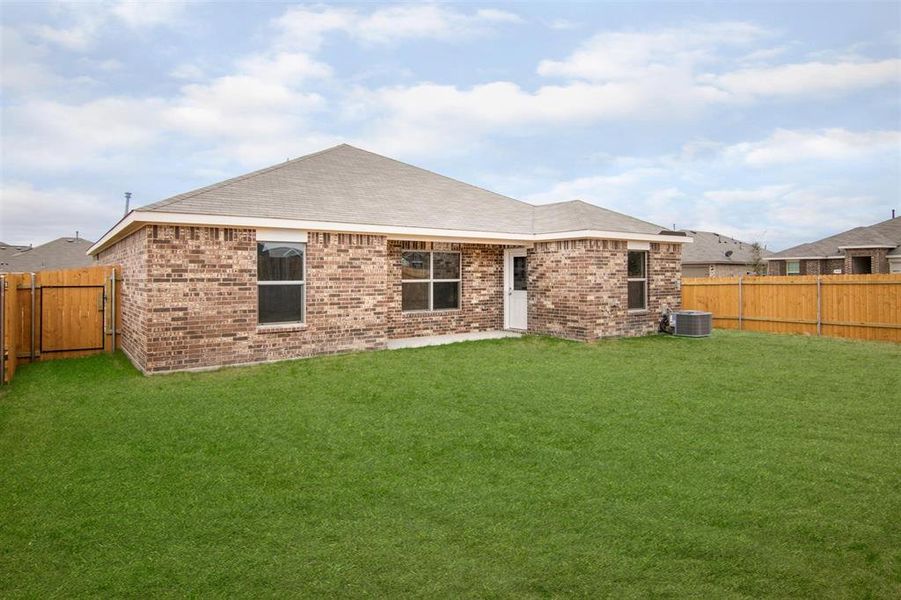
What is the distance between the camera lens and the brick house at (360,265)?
31.7 feet

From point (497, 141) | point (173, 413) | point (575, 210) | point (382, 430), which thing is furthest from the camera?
point (497, 141)

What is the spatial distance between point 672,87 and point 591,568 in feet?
51.9

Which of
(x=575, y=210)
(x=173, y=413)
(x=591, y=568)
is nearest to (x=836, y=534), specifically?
(x=591, y=568)

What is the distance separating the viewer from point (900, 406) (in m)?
6.98

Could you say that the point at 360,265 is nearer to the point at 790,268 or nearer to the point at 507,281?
the point at 507,281

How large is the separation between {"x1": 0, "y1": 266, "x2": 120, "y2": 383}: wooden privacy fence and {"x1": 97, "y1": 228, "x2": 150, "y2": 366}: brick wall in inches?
10.3

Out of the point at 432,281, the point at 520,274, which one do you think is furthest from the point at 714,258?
the point at 432,281

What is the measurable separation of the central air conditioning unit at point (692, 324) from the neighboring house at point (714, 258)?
28.0 meters

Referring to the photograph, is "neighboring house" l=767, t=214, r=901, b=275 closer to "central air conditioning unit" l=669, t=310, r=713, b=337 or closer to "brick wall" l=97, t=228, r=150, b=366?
"central air conditioning unit" l=669, t=310, r=713, b=337

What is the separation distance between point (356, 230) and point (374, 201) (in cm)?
181

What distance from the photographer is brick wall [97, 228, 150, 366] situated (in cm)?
935

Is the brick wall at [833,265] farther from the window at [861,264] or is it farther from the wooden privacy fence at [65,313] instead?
the wooden privacy fence at [65,313]

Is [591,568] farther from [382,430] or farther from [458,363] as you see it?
[458,363]

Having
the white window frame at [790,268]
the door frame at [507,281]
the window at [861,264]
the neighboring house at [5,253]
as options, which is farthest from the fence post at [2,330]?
the white window frame at [790,268]
